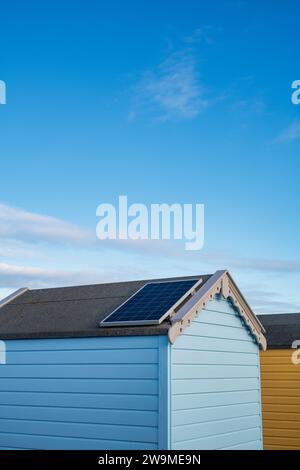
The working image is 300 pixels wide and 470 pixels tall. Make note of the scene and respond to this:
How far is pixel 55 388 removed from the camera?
36.3ft

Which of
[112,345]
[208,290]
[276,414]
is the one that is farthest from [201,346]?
[276,414]

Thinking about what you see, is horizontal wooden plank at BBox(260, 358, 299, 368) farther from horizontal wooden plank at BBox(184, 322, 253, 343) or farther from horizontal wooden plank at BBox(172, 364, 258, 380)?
horizontal wooden plank at BBox(184, 322, 253, 343)

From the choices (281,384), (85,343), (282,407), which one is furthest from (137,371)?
(282,407)

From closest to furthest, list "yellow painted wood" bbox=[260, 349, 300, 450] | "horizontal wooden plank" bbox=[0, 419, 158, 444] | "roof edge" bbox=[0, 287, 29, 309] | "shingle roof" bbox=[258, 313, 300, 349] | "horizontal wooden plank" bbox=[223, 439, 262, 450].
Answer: "horizontal wooden plank" bbox=[0, 419, 158, 444], "horizontal wooden plank" bbox=[223, 439, 262, 450], "roof edge" bbox=[0, 287, 29, 309], "yellow painted wood" bbox=[260, 349, 300, 450], "shingle roof" bbox=[258, 313, 300, 349]

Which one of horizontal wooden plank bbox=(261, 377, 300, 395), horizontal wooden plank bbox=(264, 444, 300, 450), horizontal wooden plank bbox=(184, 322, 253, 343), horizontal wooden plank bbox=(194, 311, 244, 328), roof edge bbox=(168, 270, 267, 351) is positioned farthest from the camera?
horizontal wooden plank bbox=(261, 377, 300, 395)

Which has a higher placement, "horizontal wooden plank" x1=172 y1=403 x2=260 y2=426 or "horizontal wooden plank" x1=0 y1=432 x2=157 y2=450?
"horizontal wooden plank" x1=172 y1=403 x2=260 y2=426

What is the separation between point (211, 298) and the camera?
11.7 m

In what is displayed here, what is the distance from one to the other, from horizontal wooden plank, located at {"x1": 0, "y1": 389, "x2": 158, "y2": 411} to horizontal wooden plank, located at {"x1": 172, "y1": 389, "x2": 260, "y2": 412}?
525 mm

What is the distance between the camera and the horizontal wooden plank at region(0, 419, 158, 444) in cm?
976

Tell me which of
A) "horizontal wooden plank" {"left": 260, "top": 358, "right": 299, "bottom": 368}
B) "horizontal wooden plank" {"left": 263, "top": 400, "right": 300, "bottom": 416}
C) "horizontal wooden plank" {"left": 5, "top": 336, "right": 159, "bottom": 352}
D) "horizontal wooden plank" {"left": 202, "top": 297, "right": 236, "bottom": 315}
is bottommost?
"horizontal wooden plank" {"left": 263, "top": 400, "right": 300, "bottom": 416}

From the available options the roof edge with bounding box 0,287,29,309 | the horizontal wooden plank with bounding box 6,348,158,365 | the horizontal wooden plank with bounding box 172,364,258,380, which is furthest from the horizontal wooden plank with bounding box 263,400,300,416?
the roof edge with bounding box 0,287,29,309
